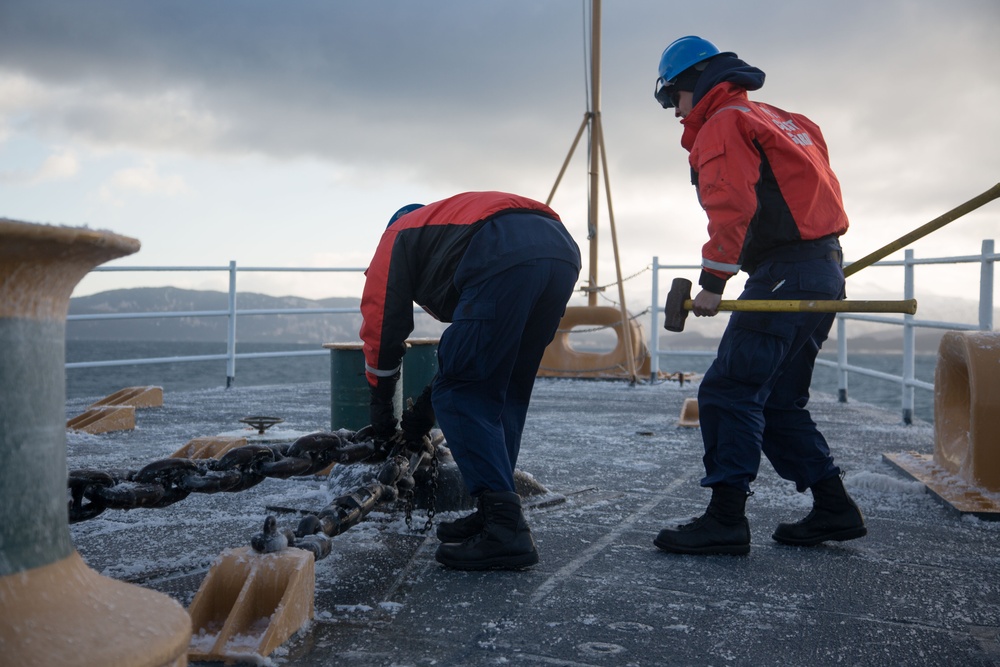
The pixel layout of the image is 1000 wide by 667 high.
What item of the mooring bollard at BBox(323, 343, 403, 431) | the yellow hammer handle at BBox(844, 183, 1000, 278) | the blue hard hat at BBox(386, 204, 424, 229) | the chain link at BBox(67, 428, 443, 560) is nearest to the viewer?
the chain link at BBox(67, 428, 443, 560)

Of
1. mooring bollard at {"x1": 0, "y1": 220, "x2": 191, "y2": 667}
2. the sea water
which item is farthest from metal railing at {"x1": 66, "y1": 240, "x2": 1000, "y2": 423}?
the sea water

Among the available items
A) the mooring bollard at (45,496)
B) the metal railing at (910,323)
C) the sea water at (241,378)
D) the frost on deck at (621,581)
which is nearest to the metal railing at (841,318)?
the metal railing at (910,323)

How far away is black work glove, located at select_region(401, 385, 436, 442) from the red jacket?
36.9 inches

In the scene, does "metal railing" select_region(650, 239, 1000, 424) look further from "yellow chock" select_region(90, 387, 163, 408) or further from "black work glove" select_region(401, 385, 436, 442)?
"yellow chock" select_region(90, 387, 163, 408)

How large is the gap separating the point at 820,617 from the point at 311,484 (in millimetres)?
2080

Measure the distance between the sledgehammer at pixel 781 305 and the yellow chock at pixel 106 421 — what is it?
3.60 metres

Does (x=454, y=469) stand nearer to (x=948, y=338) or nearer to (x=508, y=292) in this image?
(x=508, y=292)

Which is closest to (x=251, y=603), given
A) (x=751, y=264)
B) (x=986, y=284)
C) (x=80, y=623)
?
(x=80, y=623)

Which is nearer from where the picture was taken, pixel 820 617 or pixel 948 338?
pixel 820 617

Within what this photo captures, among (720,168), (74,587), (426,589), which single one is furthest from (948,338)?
(74,587)

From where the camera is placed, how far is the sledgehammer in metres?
2.25

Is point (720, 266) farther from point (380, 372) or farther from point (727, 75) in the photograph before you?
point (380, 372)

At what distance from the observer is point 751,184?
2457 millimetres

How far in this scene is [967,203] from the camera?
8.57ft
